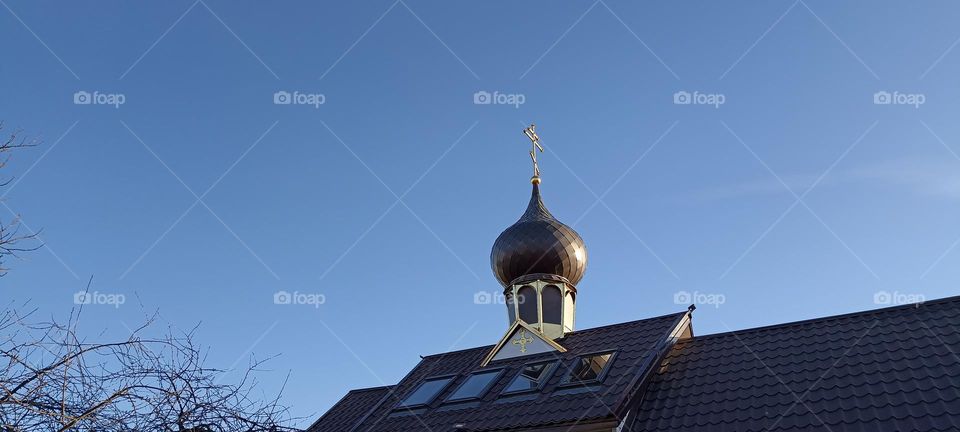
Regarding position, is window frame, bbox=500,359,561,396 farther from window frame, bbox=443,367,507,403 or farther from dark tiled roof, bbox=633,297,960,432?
dark tiled roof, bbox=633,297,960,432

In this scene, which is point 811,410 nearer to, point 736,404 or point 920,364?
point 736,404

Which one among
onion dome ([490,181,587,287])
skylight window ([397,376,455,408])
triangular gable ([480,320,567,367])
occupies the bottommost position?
skylight window ([397,376,455,408])

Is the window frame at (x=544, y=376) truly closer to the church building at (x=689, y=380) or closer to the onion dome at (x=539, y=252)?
the church building at (x=689, y=380)

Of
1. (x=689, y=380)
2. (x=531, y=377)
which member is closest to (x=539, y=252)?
(x=531, y=377)

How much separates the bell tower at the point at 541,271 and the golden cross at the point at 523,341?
1.09m

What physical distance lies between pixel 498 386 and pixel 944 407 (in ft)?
20.4

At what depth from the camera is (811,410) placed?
28.9 feet

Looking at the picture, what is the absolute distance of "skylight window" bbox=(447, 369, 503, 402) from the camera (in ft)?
39.2

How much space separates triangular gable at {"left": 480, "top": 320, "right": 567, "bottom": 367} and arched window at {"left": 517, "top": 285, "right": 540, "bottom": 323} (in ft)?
3.86

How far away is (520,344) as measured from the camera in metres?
13.5

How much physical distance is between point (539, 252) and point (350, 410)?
4852 mm

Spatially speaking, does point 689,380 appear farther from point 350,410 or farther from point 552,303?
point 350,410

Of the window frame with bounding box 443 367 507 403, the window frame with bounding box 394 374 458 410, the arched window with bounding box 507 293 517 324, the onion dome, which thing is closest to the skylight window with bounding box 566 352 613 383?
the window frame with bounding box 443 367 507 403

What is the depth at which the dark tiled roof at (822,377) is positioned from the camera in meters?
8.48
